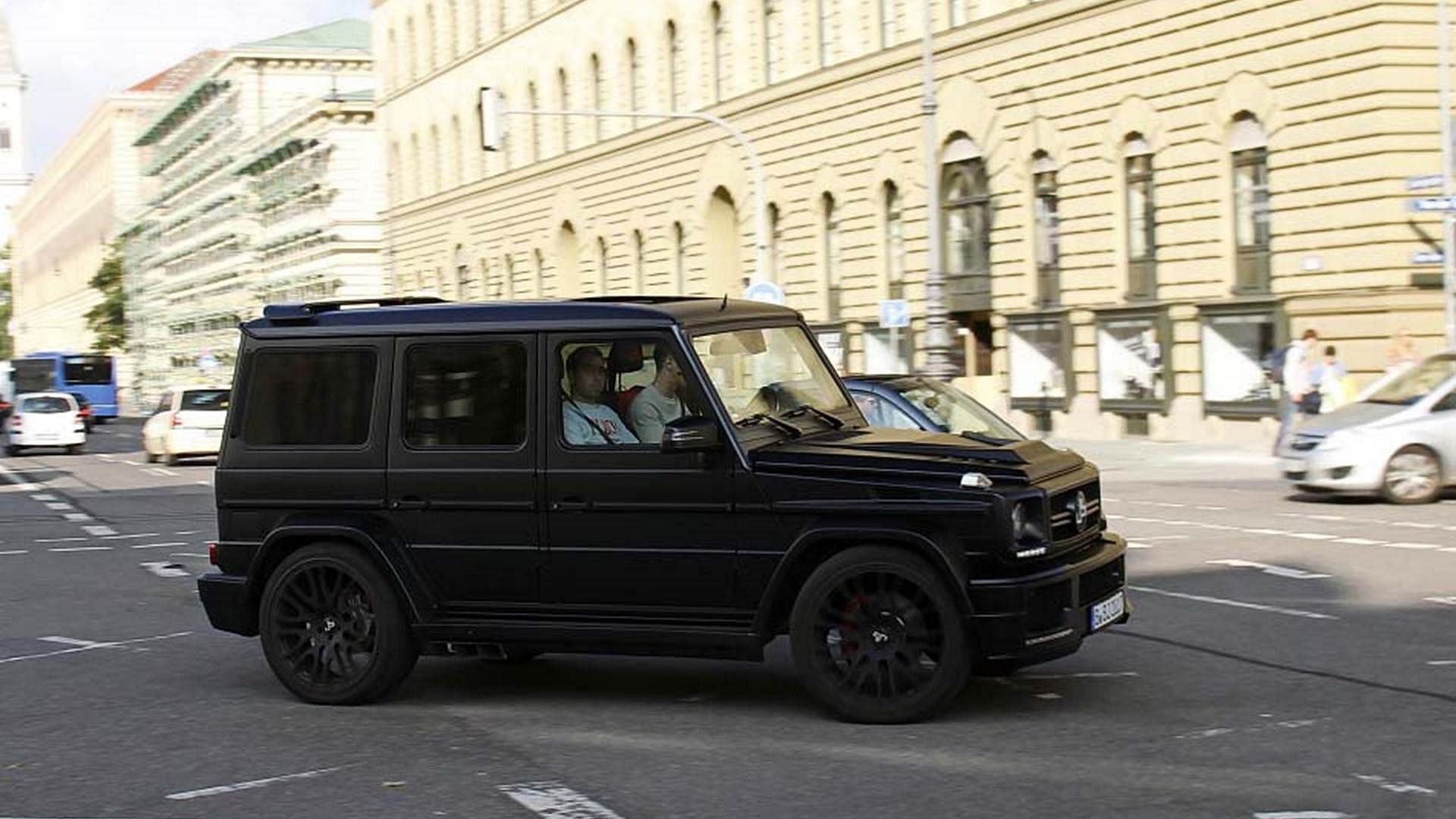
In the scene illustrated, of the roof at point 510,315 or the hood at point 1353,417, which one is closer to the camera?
the roof at point 510,315

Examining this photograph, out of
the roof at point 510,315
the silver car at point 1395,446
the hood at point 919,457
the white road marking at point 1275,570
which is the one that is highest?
the roof at point 510,315

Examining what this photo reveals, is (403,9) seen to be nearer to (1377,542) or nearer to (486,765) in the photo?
(1377,542)

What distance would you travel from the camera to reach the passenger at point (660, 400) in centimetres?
898

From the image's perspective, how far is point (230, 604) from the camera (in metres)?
9.92

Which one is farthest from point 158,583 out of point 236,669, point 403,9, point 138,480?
point 403,9

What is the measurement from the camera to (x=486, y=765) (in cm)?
808

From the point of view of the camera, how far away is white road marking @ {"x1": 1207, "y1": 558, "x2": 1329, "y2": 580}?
14070 mm

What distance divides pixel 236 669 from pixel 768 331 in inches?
135

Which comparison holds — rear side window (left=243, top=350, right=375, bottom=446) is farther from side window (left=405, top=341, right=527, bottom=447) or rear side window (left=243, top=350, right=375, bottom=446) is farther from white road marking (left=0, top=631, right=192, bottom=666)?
white road marking (left=0, top=631, right=192, bottom=666)

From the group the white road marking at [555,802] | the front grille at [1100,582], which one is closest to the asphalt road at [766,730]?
the white road marking at [555,802]

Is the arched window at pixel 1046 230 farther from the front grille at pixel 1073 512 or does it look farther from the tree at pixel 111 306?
the tree at pixel 111 306

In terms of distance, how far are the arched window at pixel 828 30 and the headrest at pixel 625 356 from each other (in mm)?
37111

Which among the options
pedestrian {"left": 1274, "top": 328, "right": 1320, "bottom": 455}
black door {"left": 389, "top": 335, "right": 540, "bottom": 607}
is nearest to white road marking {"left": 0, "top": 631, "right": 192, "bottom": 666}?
black door {"left": 389, "top": 335, "right": 540, "bottom": 607}

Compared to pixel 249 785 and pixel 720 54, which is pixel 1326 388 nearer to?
pixel 249 785
